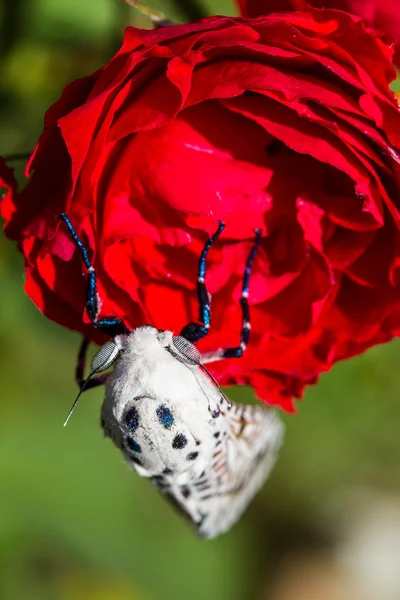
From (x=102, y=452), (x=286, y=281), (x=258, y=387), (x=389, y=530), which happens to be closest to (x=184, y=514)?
(x=258, y=387)

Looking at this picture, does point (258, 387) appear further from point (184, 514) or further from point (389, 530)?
point (389, 530)

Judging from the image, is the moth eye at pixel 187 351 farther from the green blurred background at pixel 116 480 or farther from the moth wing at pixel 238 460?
the green blurred background at pixel 116 480

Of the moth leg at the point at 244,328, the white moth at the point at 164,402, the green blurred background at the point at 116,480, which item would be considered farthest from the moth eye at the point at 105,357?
the green blurred background at the point at 116,480

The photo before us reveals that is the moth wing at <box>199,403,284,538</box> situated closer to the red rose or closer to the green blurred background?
the green blurred background

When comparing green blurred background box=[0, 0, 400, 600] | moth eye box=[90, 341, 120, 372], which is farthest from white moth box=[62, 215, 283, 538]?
green blurred background box=[0, 0, 400, 600]

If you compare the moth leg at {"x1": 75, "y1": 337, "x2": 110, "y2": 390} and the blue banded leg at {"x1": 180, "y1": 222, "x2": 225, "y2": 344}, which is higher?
the blue banded leg at {"x1": 180, "y1": 222, "x2": 225, "y2": 344}
